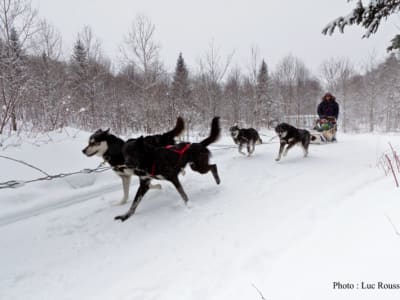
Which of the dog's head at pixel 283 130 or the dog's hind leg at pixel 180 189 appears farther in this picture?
the dog's head at pixel 283 130

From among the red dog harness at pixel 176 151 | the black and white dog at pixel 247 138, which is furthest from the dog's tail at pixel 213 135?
Result: the black and white dog at pixel 247 138

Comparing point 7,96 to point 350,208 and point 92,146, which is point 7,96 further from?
point 350,208

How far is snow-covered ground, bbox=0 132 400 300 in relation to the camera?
1377mm

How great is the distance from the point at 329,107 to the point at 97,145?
28.5 feet

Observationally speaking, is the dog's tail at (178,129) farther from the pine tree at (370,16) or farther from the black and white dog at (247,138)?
the pine tree at (370,16)

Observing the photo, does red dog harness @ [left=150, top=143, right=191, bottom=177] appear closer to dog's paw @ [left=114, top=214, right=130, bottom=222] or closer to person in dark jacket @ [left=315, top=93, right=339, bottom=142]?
dog's paw @ [left=114, top=214, right=130, bottom=222]

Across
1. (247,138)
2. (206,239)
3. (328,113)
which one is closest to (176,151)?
(206,239)

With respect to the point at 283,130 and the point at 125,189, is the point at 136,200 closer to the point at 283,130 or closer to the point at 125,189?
the point at 125,189

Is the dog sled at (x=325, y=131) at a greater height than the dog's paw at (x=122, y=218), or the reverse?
the dog sled at (x=325, y=131)

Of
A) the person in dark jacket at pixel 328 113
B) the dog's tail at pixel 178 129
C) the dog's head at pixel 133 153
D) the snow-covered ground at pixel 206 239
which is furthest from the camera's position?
the person in dark jacket at pixel 328 113

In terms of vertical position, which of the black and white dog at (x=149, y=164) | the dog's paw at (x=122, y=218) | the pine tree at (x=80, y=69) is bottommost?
the dog's paw at (x=122, y=218)

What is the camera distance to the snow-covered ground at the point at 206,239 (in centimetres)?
138

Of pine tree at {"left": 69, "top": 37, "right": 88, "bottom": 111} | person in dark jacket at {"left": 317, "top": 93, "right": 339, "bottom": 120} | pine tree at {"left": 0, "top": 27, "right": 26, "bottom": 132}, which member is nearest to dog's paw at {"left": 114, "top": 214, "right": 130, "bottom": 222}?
pine tree at {"left": 0, "top": 27, "right": 26, "bottom": 132}

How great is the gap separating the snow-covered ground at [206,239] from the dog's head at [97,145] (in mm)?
817
